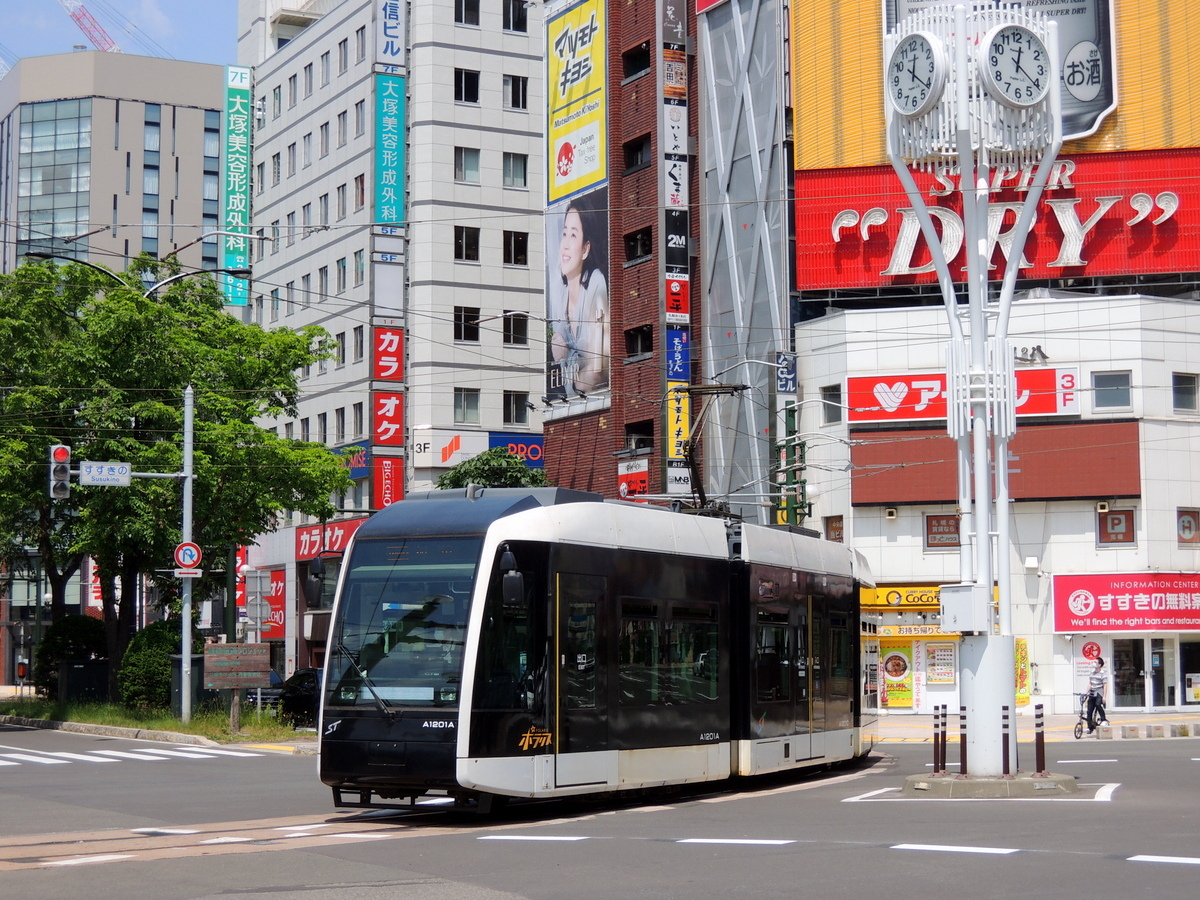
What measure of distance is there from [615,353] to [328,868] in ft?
129

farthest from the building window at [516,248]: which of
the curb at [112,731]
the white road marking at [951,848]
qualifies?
the white road marking at [951,848]

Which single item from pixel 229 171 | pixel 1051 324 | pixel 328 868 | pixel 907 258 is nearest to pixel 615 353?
pixel 907 258

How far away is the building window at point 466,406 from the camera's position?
61.1m

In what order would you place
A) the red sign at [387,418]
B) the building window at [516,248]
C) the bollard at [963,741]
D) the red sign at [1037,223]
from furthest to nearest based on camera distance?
the building window at [516,248] → the red sign at [387,418] → the red sign at [1037,223] → the bollard at [963,741]

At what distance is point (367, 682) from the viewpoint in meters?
15.1

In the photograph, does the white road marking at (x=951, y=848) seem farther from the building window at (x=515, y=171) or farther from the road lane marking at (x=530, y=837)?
the building window at (x=515, y=171)

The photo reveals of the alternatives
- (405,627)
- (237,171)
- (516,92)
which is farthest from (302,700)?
(237,171)

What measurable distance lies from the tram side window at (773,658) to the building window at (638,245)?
3073 centimetres

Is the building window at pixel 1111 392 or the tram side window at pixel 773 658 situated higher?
the building window at pixel 1111 392

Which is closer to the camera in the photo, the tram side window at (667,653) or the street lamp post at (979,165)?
the tram side window at (667,653)

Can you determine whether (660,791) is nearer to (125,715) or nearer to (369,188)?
(125,715)

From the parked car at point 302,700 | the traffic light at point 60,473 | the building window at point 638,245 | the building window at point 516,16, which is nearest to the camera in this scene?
the traffic light at point 60,473

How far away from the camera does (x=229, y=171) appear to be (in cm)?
7575

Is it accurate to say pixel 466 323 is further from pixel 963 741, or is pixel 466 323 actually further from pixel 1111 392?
pixel 963 741
